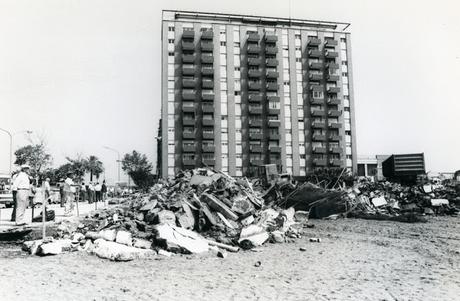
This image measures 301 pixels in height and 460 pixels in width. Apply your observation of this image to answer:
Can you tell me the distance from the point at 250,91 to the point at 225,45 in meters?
8.32

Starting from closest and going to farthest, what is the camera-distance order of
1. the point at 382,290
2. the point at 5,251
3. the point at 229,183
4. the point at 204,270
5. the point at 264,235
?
the point at 382,290
the point at 204,270
the point at 5,251
the point at 264,235
the point at 229,183

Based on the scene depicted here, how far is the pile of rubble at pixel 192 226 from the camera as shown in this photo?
8461mm

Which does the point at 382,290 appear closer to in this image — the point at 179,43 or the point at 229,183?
the point at 229,183

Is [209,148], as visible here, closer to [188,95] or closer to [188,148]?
[188,148]

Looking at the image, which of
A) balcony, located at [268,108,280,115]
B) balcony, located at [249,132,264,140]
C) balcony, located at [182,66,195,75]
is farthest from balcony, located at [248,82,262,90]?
balcony, located at [182,66,195,75]

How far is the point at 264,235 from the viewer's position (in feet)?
33.2

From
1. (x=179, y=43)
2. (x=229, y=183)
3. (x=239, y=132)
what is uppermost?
(x=179, y=43)

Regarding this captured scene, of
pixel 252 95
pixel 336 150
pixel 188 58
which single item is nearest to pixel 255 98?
pixel 252 95

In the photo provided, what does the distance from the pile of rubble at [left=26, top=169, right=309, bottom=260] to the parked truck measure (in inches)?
676

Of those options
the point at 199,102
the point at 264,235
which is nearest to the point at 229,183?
the point at 264,235

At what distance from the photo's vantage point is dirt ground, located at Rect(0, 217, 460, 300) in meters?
5.42

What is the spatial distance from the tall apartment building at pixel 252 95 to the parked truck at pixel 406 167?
100 feet

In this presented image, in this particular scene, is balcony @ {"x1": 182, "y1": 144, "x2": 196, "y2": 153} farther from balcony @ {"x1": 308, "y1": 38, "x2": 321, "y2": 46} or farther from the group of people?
the group of people

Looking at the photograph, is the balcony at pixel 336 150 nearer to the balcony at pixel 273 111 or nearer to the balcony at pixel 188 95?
the balcony at pixel 273 111
